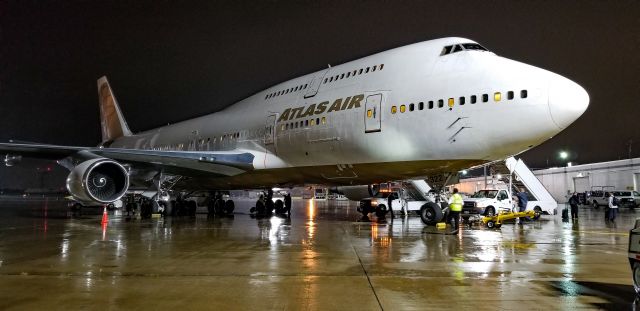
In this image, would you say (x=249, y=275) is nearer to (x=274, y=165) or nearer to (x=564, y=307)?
(x=564, y=307)

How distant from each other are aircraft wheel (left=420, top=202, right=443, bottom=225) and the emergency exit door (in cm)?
316

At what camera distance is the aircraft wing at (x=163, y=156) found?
16.2 metres

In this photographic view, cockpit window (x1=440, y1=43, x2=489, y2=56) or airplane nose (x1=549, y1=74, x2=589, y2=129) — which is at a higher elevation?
cockpit window (x1=440, y1=43, x2=489, y2=56)

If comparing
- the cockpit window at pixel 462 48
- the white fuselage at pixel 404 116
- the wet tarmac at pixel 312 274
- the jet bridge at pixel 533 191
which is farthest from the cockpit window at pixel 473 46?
the jet bridge at pixel 533 191

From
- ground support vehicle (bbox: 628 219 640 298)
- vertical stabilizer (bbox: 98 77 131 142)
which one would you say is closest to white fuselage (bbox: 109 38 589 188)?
ground support vehicle (bbox: 628 219 640 298)

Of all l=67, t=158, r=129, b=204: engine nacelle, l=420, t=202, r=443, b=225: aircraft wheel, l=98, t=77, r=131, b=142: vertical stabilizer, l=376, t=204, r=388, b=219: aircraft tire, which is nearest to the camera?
l=420, t=202, r=443, b=225: aircraft wheel

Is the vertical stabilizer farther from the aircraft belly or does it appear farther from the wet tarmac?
the wet tarmac

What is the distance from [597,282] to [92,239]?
34.8ft

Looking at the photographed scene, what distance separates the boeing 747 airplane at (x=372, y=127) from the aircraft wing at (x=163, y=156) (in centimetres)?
4

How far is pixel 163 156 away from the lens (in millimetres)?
16562

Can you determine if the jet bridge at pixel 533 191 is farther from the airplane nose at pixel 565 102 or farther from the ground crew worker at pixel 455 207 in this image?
the airplane nose at pixel 565 102

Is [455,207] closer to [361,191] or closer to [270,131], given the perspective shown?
[270,131]

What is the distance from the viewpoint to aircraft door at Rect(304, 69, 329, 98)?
15.3 m

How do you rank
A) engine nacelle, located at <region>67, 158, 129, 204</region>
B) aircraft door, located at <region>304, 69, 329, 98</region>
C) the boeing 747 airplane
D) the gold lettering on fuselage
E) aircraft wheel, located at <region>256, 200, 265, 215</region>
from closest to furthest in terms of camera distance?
1. the boeing 747 airplane
2. the gold lettering on fuselage
3. engine nacelle, located at <region>67, 158, 129, 204</region>
4. aircraft door, located at <region>304, 69, 329, 98</region>
5. aircraft wheel, located at <region>256, 200, 265, 215</region>
